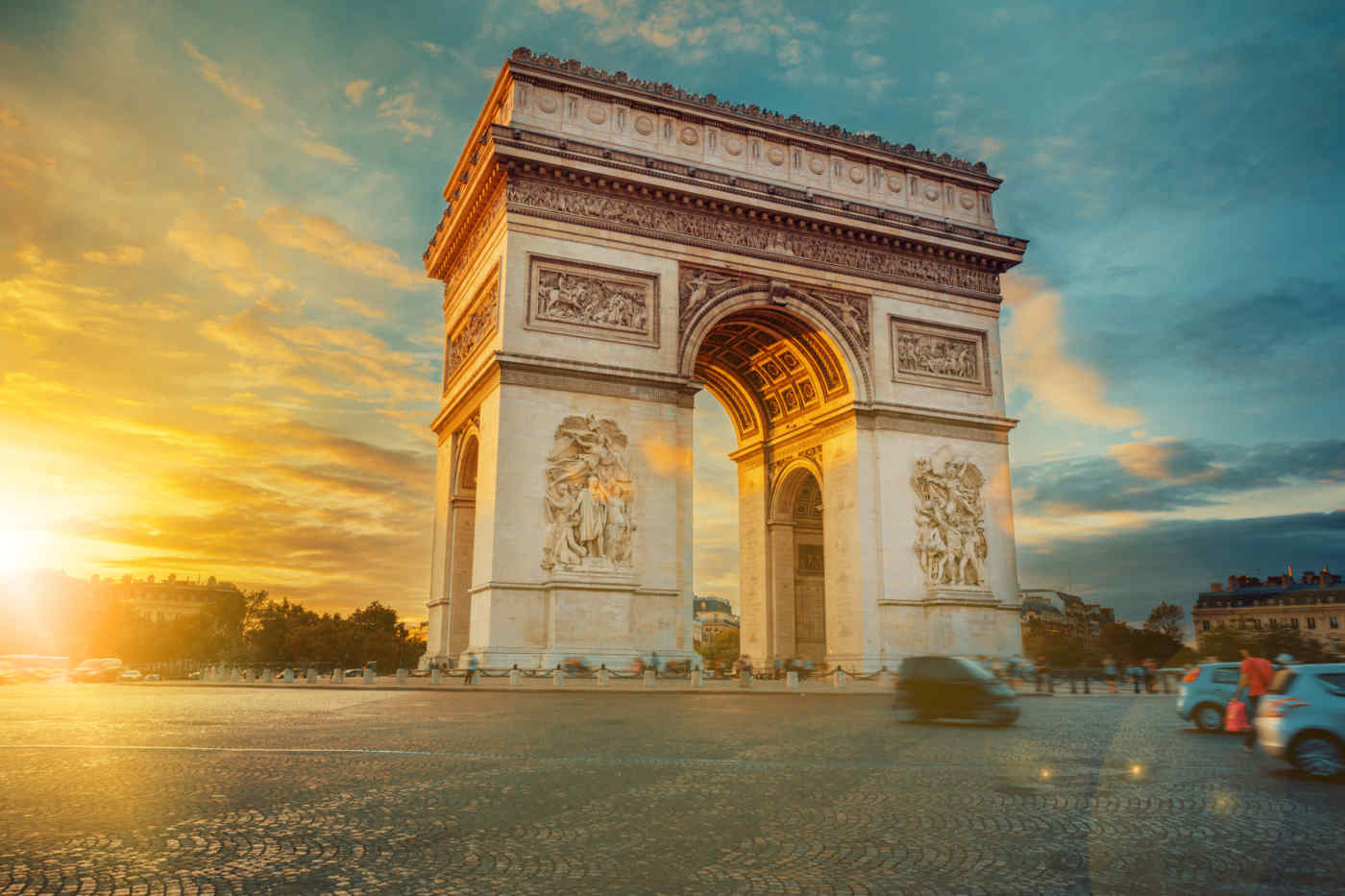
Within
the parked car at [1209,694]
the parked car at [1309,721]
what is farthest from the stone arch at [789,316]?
the parked car at [1309,721]

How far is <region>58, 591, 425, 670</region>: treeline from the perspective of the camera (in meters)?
63.1

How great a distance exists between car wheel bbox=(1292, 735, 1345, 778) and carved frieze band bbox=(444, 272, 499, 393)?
22.3 m

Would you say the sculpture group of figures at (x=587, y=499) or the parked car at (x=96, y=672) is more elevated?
the sculpture group of figures at (x=587, y=499)

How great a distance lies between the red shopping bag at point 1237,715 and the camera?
12.3m

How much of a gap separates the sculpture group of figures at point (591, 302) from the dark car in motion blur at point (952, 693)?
15162 millimetres

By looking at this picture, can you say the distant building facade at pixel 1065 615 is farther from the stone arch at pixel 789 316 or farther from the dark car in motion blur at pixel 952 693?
the dark car in motion blur at pixel 952 693

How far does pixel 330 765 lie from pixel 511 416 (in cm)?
1760

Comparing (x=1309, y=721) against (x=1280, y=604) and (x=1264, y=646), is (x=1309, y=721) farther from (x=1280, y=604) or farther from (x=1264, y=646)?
→ (x=1280, y=604)

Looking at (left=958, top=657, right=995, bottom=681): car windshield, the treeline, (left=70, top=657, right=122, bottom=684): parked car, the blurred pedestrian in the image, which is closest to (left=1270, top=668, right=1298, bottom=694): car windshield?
(left=958, top=657, right=995, bottom=681): car windshield

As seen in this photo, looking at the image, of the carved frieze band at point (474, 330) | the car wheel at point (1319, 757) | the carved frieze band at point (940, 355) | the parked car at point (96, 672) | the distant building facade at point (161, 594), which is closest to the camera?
the car wheel at point (1319, 757)

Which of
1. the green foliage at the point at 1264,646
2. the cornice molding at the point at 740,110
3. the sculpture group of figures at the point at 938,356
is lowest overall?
the green foliage at the point at 1264,646

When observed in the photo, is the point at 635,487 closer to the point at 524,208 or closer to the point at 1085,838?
the point at 524,208

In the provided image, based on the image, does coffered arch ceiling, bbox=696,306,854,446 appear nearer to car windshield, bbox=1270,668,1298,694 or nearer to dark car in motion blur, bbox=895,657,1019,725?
dark car in motion blur, bbox=895,657,1019,725

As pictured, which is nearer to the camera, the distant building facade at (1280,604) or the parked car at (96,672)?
the parked car at (96,672)
